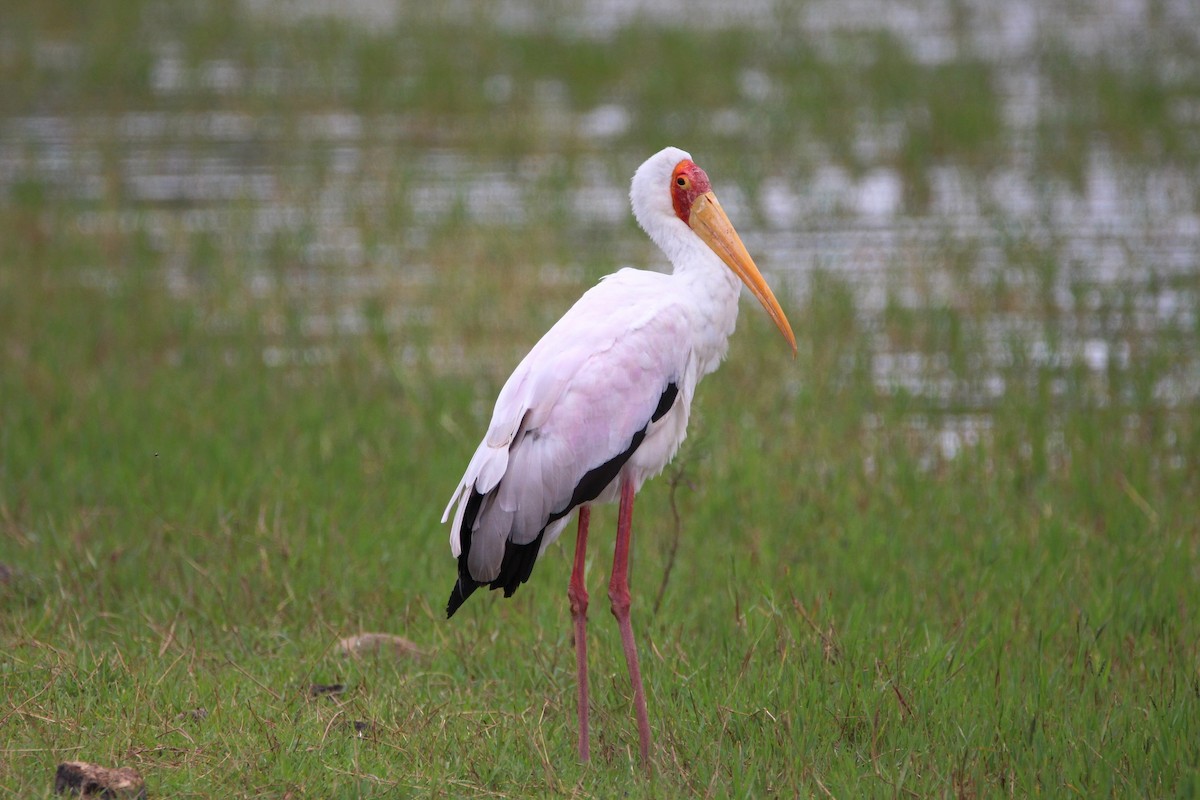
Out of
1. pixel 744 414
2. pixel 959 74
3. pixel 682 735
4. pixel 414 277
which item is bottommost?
pixel 682 735

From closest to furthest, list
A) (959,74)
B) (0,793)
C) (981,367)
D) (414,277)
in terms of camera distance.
Result: (0,793), (981,367), (414,277), (959,74)

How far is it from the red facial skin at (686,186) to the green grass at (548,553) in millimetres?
792

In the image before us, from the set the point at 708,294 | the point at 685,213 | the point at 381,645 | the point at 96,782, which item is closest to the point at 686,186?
the point at 685,213

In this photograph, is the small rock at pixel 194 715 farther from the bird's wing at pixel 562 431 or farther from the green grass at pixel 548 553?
the bird's wing at pixel 562 431

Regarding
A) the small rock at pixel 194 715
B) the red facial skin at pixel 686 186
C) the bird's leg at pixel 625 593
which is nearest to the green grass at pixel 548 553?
the small rock at pixel 194 715

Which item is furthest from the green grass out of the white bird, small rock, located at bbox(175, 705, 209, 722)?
the white bird

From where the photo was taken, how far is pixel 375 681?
13.3ft

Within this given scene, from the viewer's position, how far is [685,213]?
4211 mm

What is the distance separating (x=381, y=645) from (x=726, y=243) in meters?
1.50

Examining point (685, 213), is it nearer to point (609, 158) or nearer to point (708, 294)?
point (708, 294)

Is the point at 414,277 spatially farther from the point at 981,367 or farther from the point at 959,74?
the point at 959,74

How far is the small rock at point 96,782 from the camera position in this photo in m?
3.16

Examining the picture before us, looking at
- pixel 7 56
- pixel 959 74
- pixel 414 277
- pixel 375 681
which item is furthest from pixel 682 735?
pixel 7 56

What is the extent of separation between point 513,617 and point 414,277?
375 centimetres
